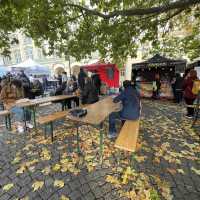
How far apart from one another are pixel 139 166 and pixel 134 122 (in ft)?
3.30

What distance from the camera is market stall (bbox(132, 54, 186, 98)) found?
8617 mm

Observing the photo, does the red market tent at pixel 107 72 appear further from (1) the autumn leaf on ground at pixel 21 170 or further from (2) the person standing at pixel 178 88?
(1) the autumn leaf on ground at pixel 21 170

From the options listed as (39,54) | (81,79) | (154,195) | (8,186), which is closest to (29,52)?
(39,54)

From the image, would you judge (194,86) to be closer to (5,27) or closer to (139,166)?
(139,166)

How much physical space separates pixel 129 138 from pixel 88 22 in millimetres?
5064

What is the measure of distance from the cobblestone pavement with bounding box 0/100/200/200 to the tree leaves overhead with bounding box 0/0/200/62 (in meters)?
3.31

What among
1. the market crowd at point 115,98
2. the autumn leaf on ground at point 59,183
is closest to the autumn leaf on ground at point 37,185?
the autumn leaf on ground at point 59,183

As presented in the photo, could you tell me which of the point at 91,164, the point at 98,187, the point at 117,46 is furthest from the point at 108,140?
the point at 117,46

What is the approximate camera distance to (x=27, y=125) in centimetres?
502

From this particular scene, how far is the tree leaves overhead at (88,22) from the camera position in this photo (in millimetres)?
4582

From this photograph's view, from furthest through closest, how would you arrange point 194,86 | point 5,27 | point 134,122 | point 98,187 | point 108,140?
point 194,86 → point 5,27 → point 108,140 → point 134,122 → point 98,187

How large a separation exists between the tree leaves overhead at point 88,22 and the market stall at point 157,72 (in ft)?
6.18

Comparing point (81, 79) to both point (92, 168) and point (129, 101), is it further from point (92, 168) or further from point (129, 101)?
point (92, 168)

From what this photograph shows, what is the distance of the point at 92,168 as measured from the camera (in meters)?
2.91
